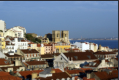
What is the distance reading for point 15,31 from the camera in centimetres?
10069

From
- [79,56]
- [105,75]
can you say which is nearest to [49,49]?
[79,56]

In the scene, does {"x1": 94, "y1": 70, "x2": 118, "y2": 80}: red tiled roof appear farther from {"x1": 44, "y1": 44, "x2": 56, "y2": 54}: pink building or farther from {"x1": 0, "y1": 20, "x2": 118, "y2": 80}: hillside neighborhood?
{"x1": 44, "y1": 44, "x2": 56, "y2": 54}: pink building

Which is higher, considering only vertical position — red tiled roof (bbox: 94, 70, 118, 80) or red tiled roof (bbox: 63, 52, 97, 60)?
red tiled roof (bbox: 63, 52, 97, 60)

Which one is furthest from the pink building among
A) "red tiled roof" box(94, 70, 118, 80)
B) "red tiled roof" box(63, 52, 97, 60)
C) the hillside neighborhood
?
"red tiled roof" box(94, 70, 118, 80)

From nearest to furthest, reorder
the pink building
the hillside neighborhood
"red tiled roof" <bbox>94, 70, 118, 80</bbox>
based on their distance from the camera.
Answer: the hillside neighborhood, "red tiled roof" <bbox>94, 70, 118, 80</bbox>, the pink building

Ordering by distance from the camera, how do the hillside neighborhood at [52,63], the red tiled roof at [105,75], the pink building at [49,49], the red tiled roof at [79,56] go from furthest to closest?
the pink building at [49,49] < the red tiled roof at [79,56] < the red tiled roof at [105,75] < the hillside neighborhood at [52,63]

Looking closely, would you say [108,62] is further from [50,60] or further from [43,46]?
[43,46]

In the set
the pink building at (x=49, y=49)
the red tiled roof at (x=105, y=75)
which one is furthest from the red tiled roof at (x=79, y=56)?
the pink building at (x=49, y=49)

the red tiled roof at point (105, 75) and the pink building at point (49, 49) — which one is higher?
the pink building at point (49, 49)

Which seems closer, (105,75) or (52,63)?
(105,75)

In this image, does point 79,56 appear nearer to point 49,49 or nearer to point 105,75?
point 105,75

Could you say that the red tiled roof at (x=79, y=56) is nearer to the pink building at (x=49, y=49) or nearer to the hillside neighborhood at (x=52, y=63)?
the hillside neighborhood at (x=52, y=63)

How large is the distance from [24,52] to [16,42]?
12.0 meters

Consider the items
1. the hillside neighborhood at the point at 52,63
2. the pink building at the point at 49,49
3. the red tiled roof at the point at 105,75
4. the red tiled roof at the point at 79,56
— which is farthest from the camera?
the pink building at the point at 49,49
